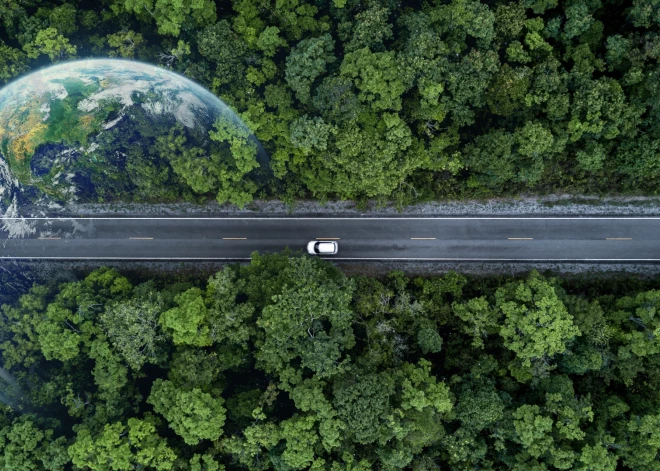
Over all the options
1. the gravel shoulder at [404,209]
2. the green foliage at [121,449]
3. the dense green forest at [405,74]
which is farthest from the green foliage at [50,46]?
the green foliage at [121,449]

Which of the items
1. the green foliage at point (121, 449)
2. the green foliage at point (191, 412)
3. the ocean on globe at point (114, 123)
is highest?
the ocean on globe at point (114, 123)

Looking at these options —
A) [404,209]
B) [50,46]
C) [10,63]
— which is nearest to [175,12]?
[50,46]

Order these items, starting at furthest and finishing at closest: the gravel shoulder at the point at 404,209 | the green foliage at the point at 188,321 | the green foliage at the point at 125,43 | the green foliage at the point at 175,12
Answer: the gravel shoulder at the point at 404,209, the green foliage at the point at 125,43, the green foliage at the point at 175,12, the green foliage at the point at 188,321

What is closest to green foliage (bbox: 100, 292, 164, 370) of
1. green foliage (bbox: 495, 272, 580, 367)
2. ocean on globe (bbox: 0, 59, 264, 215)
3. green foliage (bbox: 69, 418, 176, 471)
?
green foliage (bbox: 69, 418, 176, 471)

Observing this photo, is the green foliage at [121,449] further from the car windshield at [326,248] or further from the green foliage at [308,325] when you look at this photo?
the car windshield at [326,248]

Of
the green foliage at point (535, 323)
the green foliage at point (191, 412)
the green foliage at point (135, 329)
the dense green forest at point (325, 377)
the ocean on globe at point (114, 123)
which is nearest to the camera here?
the dense green forest at point (325, 377)

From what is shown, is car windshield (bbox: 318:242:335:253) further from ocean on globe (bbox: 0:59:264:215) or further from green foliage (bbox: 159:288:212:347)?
green foliage (bbox: 159:288:212:347)

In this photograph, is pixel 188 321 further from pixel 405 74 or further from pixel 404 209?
pixel 405 74
